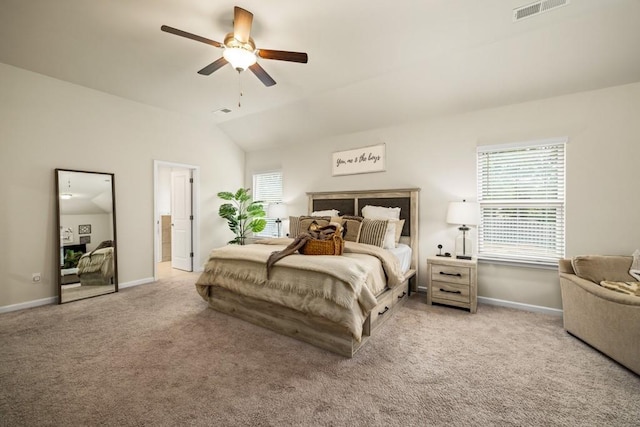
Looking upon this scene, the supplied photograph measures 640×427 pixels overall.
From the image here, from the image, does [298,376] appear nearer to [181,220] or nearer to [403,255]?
[403,255]

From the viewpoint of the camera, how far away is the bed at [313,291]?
7.28 feet

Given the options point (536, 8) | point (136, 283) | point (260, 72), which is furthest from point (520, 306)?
point (136, 283)

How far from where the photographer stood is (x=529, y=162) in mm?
3275

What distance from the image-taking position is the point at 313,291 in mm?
2316

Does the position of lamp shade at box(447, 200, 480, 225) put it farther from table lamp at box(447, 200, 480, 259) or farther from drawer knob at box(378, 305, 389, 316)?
drawer knob at box(378, 305, 389, 316)

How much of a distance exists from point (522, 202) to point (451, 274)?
1250mm

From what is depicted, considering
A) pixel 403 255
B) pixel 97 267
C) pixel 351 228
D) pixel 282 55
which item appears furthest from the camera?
pixel 97 267

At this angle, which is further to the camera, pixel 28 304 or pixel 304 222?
pixel 304 222

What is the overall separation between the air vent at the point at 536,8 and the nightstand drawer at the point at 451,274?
255 cm

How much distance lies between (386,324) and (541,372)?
1.28 metres

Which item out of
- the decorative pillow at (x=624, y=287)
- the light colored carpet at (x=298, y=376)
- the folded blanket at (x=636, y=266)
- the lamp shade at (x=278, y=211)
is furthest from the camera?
the lamp shade at (x=278, y=211)

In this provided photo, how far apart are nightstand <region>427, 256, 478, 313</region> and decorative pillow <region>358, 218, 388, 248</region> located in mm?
687

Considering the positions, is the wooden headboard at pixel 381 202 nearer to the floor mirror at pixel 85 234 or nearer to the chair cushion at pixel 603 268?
the chair cushion at pixel 603 268

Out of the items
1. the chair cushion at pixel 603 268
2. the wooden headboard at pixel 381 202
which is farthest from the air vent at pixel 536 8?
the chair cushion at pixel 603 268
